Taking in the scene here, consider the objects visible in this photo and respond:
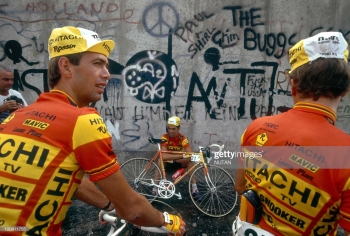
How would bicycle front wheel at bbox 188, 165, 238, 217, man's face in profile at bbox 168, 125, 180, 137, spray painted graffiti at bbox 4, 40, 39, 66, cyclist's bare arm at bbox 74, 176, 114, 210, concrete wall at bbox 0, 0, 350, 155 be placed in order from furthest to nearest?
spray painted graffiti at bbox 4, 40, 39, 66 → concrete wall at bbox 0, 0, 350, 155 → man's face in profile at bbox 168, 125, 180, 137 → bicycle front wheel at bbox 188, 165, 238, 217 → cyclist's bare arm at bbox 74, 176, 114, 210

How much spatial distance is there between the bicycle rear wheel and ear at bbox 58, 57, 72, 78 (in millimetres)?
3615

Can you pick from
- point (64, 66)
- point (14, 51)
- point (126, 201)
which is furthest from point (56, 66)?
point (14, 51)

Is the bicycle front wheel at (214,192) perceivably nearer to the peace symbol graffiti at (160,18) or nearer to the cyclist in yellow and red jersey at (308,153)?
the peace symbol graffiti at (160,18)

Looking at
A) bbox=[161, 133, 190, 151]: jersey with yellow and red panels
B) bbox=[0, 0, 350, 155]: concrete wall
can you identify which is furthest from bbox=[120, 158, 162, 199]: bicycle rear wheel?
bbox=[0, 0, 350, 155]: concrete wall

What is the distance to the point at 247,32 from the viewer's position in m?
5.83

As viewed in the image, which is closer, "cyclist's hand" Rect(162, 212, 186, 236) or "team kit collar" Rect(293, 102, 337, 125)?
"team kit collar" Rect(293, 102, 337, 125)

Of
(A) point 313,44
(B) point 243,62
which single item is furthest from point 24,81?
(A) point 313,44

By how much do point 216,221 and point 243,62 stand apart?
9.95 feet

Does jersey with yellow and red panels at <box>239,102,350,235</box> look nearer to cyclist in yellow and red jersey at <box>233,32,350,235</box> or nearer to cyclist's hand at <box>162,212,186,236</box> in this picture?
cyclist in yellow and red jersey at <box>233,32,350,235</box>

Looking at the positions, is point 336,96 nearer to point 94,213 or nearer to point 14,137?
point 14,137

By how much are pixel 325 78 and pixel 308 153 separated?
395 millimetres

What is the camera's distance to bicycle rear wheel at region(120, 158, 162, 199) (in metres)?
5.19

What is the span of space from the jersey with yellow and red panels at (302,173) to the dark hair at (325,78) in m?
0.08

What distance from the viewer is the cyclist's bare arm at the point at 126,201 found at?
156cm
